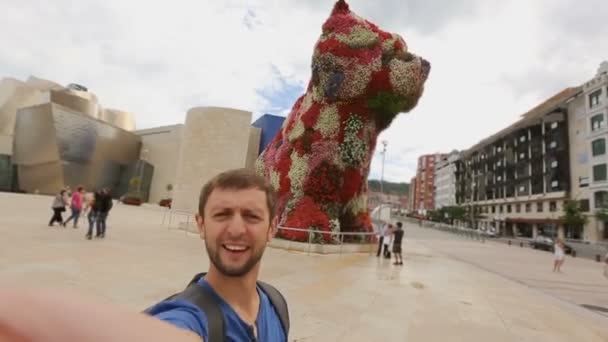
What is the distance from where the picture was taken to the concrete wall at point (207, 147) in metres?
30.0

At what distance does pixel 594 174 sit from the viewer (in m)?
32.7

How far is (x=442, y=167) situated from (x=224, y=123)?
60619 mm

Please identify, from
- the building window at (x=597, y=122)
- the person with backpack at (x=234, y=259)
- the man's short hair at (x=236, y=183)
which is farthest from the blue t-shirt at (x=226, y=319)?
the building window at (x=597, y=122)

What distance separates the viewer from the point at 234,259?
4.09 feet

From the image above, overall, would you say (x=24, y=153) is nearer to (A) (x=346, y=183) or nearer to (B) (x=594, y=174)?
(A) (x=346, y=183)

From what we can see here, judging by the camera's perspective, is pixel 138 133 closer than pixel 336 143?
No

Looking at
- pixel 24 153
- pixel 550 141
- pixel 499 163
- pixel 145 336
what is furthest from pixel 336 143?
pixel 499 163

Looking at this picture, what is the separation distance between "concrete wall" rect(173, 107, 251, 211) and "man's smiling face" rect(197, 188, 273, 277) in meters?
29.2

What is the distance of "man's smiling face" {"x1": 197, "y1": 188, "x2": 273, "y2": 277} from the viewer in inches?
48.8

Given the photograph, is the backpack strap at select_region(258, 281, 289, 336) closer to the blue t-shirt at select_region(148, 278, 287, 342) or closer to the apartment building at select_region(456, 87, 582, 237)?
the blue t-shirt at select_region(148, 278, 287, 342)

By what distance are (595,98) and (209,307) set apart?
43774 millimetres

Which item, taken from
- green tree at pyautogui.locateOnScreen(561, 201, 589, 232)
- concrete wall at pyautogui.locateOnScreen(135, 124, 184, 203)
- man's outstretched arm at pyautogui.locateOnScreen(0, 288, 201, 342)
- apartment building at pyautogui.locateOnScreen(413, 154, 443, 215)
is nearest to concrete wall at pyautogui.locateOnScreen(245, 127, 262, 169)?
concrete wall at pyautogui.locateOnScreen(135, 124, 184, 203)

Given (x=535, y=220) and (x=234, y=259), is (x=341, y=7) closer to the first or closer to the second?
(x=234, y=259)

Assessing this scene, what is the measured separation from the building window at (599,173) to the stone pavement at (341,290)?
3054 centimetres
